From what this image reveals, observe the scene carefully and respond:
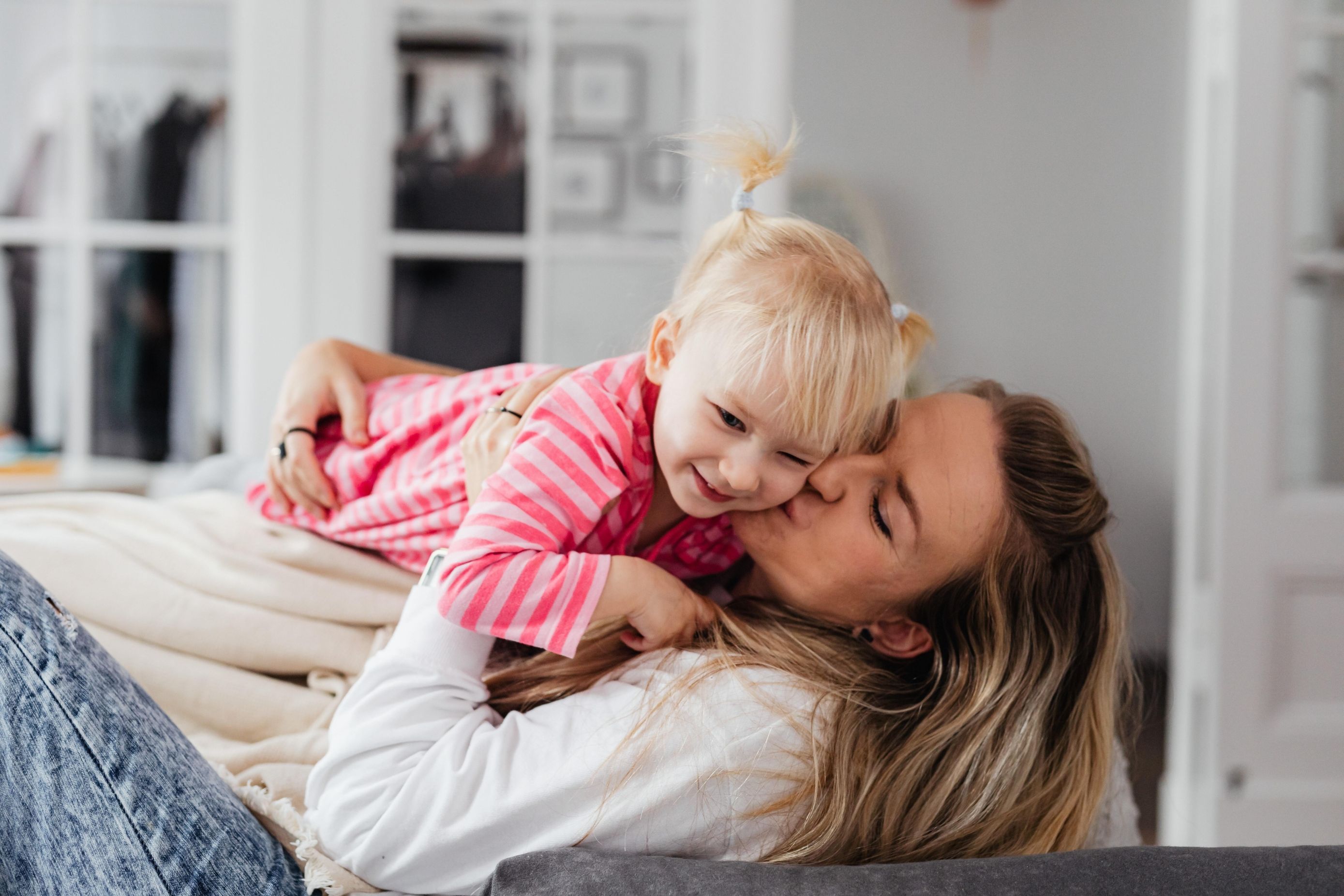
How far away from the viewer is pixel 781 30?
7.98ft

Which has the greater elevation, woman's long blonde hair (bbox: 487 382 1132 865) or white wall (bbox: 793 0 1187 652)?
white wall (bbox: 793 0 1187 652)

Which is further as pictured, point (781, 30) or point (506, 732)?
point (781, 30)

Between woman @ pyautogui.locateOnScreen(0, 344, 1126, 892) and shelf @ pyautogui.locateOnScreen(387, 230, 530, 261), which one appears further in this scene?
shelf @ pyautogui.locateOnScreen(387, 230, 530, 261)

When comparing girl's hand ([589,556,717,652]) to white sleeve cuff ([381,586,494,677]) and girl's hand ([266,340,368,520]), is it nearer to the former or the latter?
white sleeve cuff ([381,586,494,677])

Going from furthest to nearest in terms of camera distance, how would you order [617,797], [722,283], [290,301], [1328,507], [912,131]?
[912,131]
[290,301]
[1328,507]
[722,283]
[617,797]

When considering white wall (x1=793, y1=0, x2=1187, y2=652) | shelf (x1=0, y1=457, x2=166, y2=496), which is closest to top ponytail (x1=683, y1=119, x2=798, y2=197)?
shelf (x1=0, y1=457, x2=166, y2=496)

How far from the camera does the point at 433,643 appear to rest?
0.98 metres

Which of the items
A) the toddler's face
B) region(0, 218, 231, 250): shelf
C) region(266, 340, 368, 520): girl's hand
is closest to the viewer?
the toddler's face

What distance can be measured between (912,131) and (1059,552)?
125 inches

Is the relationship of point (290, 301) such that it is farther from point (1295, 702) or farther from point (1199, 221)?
point (1295, 702)

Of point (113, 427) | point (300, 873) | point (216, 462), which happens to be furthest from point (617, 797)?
point (113, 427)

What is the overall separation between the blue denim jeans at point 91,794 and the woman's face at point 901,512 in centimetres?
61

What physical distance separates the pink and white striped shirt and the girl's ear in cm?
3

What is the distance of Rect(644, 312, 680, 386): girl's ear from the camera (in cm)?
113
